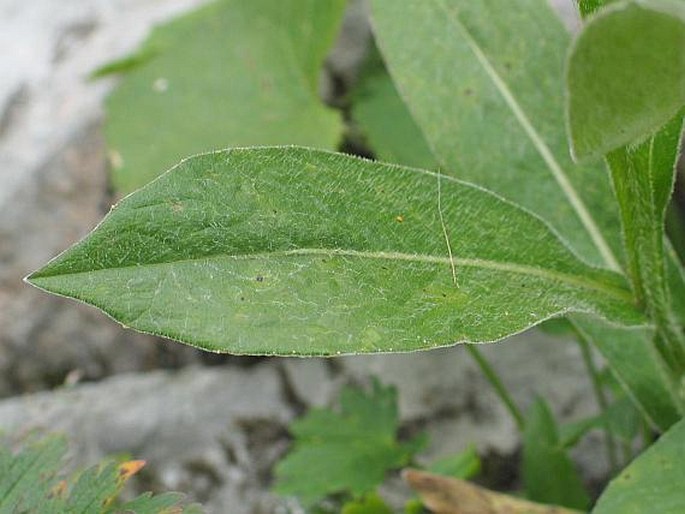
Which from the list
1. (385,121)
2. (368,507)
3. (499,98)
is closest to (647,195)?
(499,98)

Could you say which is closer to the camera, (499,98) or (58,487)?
(58,487)

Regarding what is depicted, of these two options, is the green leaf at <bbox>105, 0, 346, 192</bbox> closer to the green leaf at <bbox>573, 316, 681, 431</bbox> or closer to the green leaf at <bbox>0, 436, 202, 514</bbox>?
the green leaf at <bbox>573, 316, 681, 431</bbox>

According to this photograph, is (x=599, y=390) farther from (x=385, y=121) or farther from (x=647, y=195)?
(x=385, y=121)

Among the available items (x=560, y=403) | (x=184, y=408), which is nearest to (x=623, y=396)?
(x=560, y=403)

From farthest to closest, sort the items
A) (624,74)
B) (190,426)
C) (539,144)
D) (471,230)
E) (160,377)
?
(160,377), (190,426), (539,144), (471,230), (624,74)

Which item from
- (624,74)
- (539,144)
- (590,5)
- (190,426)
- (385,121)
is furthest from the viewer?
(385,121)
